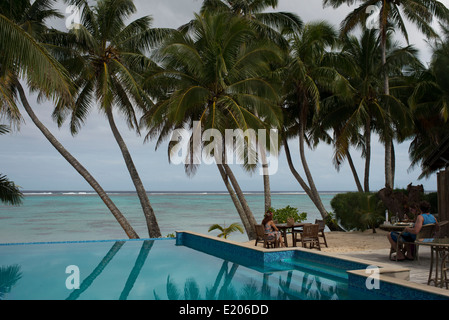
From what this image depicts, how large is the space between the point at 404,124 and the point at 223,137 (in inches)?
320

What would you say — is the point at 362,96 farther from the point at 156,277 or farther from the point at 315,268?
the point at 156,277

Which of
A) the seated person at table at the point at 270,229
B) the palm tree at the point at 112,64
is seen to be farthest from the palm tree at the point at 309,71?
the seated person at table at the point at 270,229

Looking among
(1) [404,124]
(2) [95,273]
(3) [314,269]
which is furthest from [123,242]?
(1) [404,124]

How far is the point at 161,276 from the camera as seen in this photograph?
7969mm

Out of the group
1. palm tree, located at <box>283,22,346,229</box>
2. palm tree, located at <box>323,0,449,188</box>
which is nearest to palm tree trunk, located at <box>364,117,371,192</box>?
palm tree, located at <box>323,0,449,188</box>

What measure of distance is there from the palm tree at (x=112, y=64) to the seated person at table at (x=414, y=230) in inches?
381

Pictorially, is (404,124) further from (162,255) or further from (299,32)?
(162,255)

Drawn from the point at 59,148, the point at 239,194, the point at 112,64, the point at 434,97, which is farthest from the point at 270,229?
the point at 434,97

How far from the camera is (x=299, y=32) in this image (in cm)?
1914

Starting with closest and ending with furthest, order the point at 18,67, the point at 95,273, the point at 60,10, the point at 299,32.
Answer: the point at 18,67, the point at 95,273, the point at 60,10, the point at 299,32

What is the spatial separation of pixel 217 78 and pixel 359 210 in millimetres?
7337

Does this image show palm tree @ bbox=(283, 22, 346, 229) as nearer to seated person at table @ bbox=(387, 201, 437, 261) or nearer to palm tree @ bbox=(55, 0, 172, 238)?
palm tree @ bbox=(55, 0, 172, 238)

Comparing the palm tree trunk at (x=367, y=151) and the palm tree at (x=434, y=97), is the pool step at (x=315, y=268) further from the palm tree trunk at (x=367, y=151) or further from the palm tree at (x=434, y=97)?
the palm tree trunk at (x=367, y=151)

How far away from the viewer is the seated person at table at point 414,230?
24.1 ft
